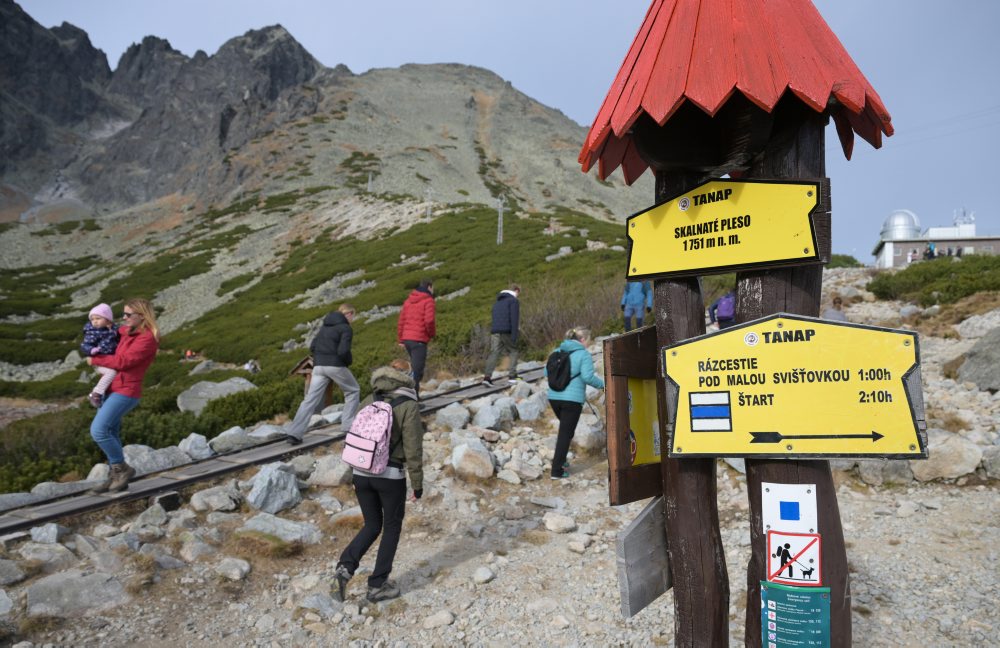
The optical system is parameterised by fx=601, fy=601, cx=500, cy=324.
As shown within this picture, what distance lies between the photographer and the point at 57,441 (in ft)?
29.6

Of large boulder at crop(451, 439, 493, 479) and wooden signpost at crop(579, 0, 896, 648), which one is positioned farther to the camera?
large boulder at crop(451, 439, 493, 479)

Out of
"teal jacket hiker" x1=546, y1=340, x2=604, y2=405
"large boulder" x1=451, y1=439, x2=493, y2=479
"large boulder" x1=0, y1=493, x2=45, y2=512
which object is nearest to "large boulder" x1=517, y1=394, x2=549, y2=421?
"large boulder" x1=451, y1=439, x2=493, y2=479

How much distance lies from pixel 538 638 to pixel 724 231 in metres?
3.06

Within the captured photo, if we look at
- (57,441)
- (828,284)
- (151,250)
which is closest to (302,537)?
(57,441)

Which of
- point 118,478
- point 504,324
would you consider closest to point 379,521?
point 118,478

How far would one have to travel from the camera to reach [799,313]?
218 centimetres

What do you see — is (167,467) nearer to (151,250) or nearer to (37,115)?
(151,250)

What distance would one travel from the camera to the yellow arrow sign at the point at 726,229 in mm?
2090

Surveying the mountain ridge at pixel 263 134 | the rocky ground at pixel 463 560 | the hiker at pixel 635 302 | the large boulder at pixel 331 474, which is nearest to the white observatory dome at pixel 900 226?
the mountain ridge at pixel 263 134

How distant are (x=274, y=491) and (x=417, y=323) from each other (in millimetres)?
3901

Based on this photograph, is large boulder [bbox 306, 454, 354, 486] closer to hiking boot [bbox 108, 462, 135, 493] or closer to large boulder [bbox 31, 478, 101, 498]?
hiking boot [bbox 108, 462, 135, 493]

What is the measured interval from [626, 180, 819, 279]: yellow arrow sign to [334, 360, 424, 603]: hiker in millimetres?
2595

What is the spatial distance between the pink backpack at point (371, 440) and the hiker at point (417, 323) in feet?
15.7

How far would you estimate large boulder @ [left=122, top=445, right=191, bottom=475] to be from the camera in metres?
6.96
